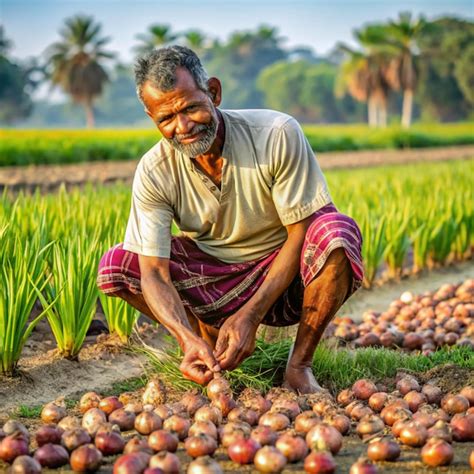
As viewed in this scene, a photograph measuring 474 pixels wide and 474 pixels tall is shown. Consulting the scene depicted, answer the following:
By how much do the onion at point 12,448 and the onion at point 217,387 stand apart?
727 mm

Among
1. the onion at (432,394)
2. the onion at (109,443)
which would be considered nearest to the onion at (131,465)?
the onion at (109,443)

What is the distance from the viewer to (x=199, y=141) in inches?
132

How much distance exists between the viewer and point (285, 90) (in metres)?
88.8

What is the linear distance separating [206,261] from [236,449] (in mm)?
1188

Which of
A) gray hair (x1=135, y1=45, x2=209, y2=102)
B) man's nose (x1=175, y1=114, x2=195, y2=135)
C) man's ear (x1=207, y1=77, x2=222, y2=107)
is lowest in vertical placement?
man's nose (x1=175, y1=114, x2=195, y2=135)

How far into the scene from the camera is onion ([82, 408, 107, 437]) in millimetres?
2900

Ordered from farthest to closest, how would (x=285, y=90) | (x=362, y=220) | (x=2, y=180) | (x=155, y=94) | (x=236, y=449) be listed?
(x=285, y=90)
(x=2, y=180)
(x=362, y=220)
(x=155, y=94)
(x=236, y=449)

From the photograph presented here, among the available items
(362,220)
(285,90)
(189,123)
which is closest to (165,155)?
(189,123)

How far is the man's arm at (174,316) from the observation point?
10.5 feet

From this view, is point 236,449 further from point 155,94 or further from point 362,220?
point 362,220

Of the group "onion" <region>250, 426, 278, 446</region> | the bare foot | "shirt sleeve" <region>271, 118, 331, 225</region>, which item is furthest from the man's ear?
"onion" <region>250, 426, 278, 446</region>

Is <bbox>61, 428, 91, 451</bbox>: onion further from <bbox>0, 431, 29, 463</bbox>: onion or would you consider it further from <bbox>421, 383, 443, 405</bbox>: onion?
<bbox>421, 383, 443, 405</bbox>: onion

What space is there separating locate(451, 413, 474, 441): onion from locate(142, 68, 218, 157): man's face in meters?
1.34

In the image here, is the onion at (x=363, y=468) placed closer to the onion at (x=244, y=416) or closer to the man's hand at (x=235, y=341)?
the onion at (x=244, y=416)
